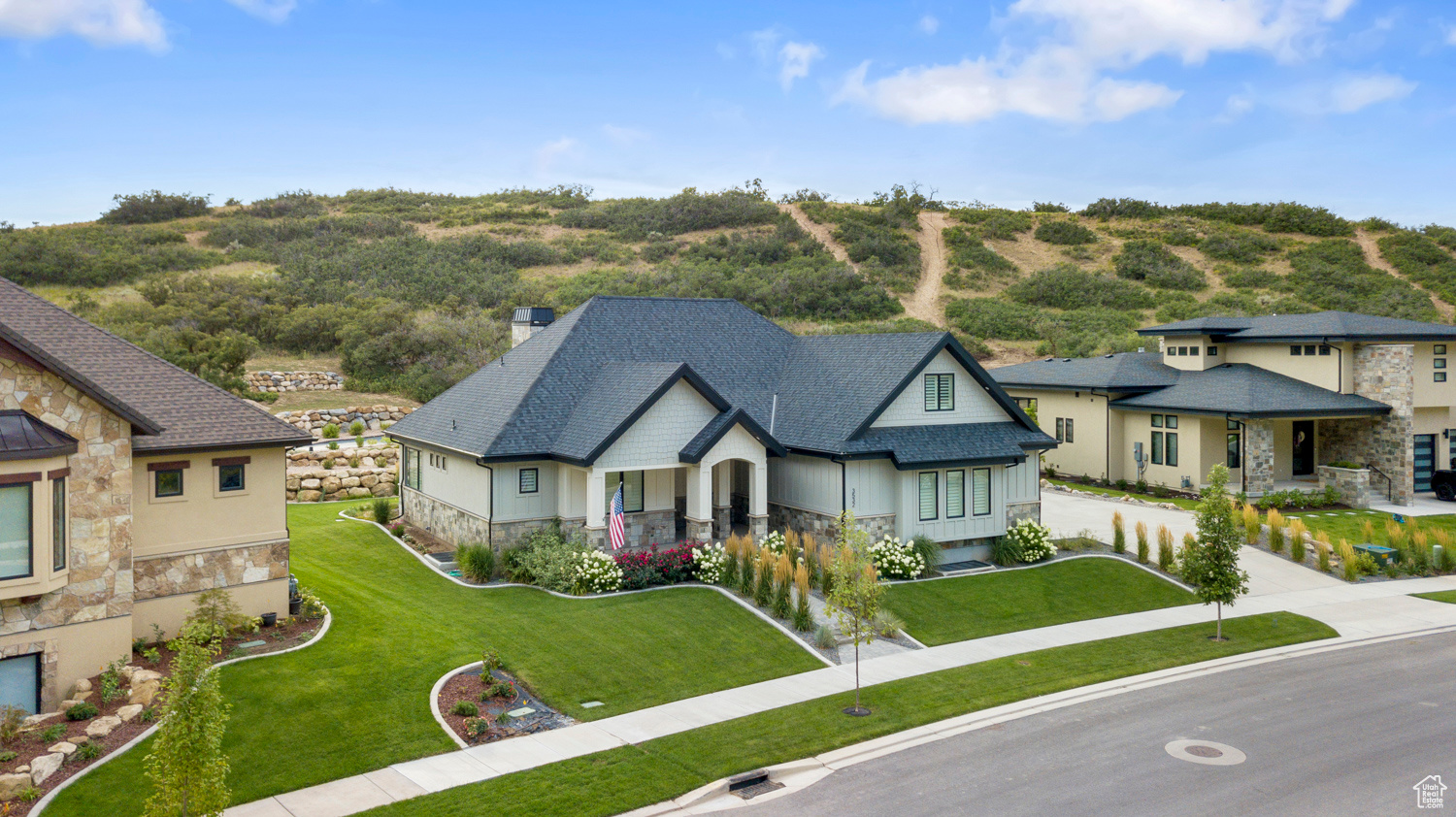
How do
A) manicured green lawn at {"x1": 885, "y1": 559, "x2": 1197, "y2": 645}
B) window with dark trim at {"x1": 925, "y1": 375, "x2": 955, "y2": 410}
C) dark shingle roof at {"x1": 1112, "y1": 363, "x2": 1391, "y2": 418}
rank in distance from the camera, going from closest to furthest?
1. manicured green lawn at {"x1": 885, "y1": 559, "x2": 1197, "y2": 645}
2. window with dark trim at {"x1": 925, "y1": 375, "x2": 955, "y2": 410}
3. dark shingle roof at {"x1": 1112, "y1": 363, "x2": 1391, "y2": 418}

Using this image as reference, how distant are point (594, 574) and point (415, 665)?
5.14 metres

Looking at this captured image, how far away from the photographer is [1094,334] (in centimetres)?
6000

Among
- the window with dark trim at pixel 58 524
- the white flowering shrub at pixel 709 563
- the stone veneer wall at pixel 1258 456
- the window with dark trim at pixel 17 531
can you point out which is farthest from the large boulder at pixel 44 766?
the stone veneer wall at pixel 1258 456

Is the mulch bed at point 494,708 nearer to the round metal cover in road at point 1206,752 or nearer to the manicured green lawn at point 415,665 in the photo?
the manicured green lawn at point 415,665

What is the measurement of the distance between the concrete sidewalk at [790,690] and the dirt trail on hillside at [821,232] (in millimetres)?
56692

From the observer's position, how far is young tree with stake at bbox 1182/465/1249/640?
18.5 m

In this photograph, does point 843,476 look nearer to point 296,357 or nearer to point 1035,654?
point 1035,654

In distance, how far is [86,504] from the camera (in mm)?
14086

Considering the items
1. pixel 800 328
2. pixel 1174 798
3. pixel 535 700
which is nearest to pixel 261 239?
pixel 800 328

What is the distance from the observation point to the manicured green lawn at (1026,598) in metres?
19.4

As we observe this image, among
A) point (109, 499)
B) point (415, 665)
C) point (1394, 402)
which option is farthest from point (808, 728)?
point (1394, 402)

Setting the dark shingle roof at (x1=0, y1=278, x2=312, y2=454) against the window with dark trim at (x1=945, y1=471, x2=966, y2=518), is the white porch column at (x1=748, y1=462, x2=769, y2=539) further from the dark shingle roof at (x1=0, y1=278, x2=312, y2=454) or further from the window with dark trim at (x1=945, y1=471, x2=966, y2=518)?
the dark shingle roof at (x1=0, y1=278, x2=312, y2=454)

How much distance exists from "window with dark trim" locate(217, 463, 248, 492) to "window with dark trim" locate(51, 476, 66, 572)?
10.1 ft

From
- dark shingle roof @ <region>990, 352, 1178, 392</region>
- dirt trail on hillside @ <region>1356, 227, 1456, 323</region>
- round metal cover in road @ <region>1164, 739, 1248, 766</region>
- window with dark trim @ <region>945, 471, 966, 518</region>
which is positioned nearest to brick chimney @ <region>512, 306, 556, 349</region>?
window with dark trim @ <region>945, 471, 966, 518</region>
